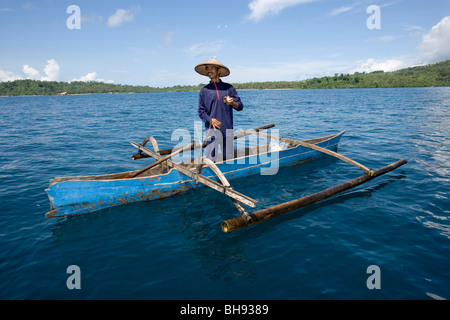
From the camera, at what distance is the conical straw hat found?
6.88 meters

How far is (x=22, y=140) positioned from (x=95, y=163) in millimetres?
9599

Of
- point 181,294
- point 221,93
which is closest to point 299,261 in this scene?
point 181,294

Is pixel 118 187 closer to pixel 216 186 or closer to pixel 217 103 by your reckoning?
pixel 216 186

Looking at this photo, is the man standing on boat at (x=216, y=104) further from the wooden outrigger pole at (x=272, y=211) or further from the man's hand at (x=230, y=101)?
the wooden outrigger pole at (x=272, y=211)

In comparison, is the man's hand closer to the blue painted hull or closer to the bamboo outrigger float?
the bamboo outrigger float

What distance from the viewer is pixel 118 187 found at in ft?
22.4

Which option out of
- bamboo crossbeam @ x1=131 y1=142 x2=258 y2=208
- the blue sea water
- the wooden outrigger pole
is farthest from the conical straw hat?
the wooden outrigger pole

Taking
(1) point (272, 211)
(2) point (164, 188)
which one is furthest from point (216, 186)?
(2) point (164, 188)

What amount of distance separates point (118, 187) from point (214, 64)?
4.43m

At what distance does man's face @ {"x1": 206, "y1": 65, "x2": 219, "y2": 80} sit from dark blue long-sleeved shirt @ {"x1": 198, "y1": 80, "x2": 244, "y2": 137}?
20 cm

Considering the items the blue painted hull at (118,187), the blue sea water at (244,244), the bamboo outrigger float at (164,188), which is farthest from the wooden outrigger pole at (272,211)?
the blue painted hull at (118,187)

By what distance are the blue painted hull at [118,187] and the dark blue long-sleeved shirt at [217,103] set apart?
1.55 metres
